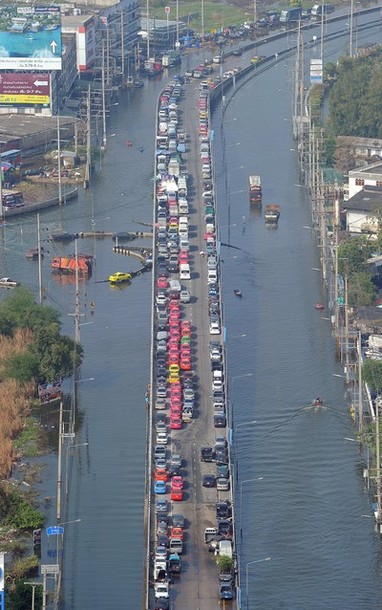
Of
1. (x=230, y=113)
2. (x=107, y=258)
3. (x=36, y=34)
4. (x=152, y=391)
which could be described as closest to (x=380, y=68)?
(x=230, y=113)

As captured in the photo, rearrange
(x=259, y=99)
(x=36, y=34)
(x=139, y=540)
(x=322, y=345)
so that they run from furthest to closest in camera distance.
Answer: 1. (x=259, y=99)
2. (x=36, y=34)
3. (x=322, y=345)
4. (x=139, y=540)

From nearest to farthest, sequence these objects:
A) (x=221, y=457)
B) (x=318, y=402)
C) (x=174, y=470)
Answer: (x=174, y=470) < (x=221, y=457) < (x=318, y=402)

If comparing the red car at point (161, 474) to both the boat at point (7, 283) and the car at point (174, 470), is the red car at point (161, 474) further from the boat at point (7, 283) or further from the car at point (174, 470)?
the boat at point (7, 283)

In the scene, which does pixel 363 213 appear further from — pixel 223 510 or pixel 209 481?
pixel 223 510

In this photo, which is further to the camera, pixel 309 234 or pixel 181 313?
pixel 309 234

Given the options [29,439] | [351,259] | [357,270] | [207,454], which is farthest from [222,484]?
[351,259]

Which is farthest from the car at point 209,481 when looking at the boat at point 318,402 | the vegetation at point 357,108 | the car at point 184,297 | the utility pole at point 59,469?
the vegetation at point 357,108

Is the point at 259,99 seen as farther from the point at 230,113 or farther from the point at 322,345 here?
the point at 322,345

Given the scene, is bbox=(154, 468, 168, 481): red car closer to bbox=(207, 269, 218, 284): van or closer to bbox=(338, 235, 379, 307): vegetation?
bbox=(338, 235, 379, 307): vegetation
